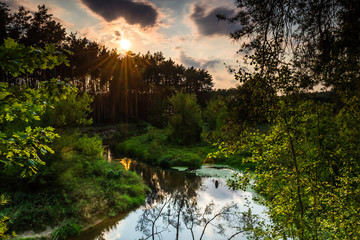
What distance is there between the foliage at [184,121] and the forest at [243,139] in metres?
0.14

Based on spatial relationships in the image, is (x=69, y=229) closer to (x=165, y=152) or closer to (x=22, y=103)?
(x=22, y=103)

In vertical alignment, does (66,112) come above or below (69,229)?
above

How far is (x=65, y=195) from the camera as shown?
457 inches

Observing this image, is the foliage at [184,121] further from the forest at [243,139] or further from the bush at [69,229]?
the bush at [69,229]

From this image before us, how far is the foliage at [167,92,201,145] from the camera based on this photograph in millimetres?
29031

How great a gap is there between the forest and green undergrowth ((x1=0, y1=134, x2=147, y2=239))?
58 millimetres

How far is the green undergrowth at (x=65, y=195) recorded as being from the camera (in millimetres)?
10059

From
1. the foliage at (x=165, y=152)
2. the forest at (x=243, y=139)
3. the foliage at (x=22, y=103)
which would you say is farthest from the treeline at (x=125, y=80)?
the foliage at (x=22, y=103)

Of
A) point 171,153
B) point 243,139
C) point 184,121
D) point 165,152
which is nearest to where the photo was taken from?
point 243,139

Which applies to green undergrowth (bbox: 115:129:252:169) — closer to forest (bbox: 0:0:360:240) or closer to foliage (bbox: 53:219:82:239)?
forest (bbox: 0:0:360:240)

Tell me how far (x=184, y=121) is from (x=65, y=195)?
19440 mm

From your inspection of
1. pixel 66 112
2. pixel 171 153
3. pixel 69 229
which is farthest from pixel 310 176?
pixel 171 153

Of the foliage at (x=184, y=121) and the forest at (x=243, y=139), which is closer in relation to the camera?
the forest at (x=243, y=139)

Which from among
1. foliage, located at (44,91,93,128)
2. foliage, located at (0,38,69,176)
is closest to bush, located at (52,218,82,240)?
foliage, located at (44,91,93,128)
